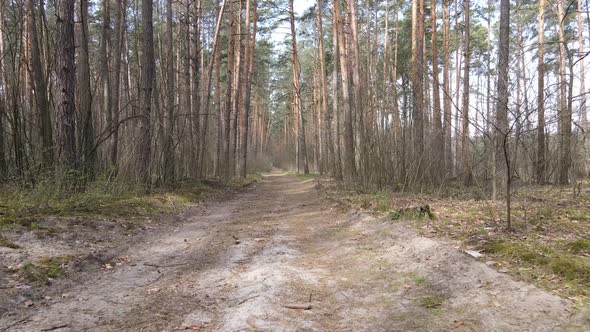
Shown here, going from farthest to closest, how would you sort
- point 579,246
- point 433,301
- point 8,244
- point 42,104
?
point 42,104, point 8,244, point 579,246, point 433,301

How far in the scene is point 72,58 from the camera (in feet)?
24.9

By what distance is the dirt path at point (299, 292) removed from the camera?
2.96 meters

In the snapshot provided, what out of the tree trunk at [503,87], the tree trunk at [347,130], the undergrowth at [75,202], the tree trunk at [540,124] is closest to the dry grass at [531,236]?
the tree trunk at [503,87]

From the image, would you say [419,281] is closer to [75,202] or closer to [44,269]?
[44,269]

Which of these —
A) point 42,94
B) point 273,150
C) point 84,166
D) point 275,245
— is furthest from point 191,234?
point 273,150

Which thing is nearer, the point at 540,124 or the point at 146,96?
the point at 540,124

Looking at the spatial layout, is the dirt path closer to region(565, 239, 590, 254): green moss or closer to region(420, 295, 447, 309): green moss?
region(420, 295, 447, 309): green moss

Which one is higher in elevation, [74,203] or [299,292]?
[74,203]

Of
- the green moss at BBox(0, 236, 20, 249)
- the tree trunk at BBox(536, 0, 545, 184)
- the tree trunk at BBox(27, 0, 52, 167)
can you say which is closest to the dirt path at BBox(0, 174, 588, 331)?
the green moss at BBox(0, 236, 20, 249)

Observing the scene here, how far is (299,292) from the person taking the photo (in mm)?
3750

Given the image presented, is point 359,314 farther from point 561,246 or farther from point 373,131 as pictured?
point 373,131

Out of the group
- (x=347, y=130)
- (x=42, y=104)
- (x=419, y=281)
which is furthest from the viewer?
(x=347, y=130)

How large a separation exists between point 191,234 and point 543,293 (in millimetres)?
5031

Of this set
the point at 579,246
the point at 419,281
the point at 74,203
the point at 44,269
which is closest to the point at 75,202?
the point at 74,203
